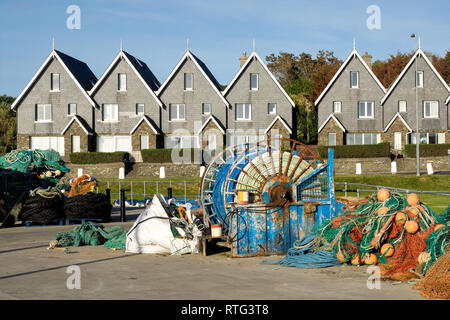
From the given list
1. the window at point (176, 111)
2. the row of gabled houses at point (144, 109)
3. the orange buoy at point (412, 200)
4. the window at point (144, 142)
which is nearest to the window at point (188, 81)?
the row of gabled houses at point (144, 109)

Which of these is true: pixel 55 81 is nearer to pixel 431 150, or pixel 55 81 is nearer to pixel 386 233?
pixel 431 150

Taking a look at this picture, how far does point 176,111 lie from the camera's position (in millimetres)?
53938

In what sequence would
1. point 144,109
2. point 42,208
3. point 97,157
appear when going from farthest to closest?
point 144,109, point 97,157, point 42,208

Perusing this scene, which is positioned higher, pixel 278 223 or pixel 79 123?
pixel 79 123

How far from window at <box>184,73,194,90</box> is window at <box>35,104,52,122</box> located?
43.8 ft

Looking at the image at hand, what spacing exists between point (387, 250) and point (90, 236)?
832 cm

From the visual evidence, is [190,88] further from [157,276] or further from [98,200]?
[157,276]

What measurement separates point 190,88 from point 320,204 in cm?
4084

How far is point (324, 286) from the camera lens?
987cm

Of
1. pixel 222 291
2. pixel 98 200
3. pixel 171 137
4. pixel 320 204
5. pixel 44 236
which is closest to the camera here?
pixel 222 291

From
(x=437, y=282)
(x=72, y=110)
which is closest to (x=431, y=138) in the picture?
(x=72, y=110)

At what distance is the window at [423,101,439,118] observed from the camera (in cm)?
5394
